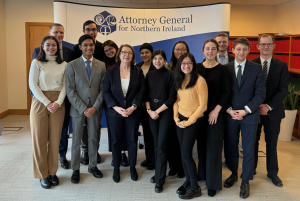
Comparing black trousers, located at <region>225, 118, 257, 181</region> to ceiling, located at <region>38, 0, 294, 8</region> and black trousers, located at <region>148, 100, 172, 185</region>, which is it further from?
ceiling, located at <region>38, 0, 294, 8</region>

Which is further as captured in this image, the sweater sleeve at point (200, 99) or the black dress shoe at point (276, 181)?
the black dress shoe at point (276, 181)

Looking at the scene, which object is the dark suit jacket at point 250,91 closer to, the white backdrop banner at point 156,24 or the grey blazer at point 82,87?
Result: the grey blazer at point 82,87

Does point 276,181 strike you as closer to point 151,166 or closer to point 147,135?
point 151,166

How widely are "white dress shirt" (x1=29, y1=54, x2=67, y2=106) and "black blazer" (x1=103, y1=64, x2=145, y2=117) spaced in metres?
0.49

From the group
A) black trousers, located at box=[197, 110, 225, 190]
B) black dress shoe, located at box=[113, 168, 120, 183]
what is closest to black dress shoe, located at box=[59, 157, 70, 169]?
black dress shoe, located at box=[113, 168, 120, 183]

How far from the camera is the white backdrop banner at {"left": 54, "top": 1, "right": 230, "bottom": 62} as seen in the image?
490 cm

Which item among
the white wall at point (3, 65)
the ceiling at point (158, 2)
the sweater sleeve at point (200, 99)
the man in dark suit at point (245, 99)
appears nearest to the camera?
the sweater sleeve at point (200, 99)

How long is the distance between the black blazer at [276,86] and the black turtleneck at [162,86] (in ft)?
3.70

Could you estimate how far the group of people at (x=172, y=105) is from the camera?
268cm

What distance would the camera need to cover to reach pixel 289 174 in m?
3.39

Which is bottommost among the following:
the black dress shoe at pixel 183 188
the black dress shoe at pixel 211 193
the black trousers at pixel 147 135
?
the black dress shoe at pixel 211 193

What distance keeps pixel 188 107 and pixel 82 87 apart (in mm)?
1276

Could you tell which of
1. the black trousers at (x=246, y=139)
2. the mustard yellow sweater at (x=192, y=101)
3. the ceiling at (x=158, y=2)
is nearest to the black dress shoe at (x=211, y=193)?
the black trousers at (x=246, y=139)

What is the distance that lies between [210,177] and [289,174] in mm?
1336
